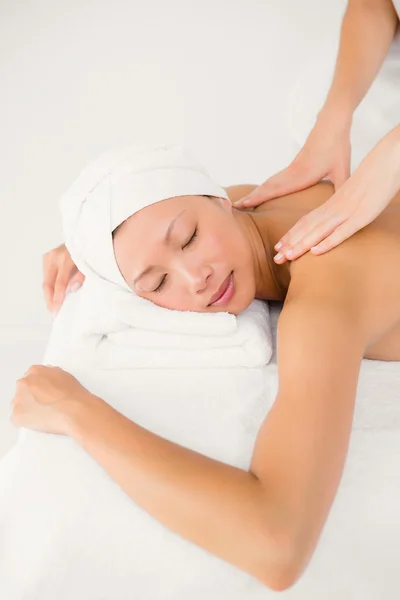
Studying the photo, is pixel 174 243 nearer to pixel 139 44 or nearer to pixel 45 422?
pixel 45 422

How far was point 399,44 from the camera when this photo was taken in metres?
2.12

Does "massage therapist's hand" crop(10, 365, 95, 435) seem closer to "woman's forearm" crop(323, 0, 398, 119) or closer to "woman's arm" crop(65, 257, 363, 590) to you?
"woman's arm" crop(65, 257, 363, 590)

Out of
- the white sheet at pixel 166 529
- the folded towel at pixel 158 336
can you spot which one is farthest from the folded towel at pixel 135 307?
the white sheet at pixel 166 529

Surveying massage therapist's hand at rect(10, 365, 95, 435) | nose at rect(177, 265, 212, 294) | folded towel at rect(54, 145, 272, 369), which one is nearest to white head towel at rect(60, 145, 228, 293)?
folded towel at rect(54, 145, 272, 369)

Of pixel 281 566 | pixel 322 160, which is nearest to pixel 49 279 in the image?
pixel 322 160

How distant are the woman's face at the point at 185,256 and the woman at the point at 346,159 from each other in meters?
0.10

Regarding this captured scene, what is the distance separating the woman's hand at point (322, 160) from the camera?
1.88 m

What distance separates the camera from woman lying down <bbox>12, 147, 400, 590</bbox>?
1192 millimetres

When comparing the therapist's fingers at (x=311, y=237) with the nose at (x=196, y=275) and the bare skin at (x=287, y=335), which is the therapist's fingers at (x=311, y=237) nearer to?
the bare skin at (x=287, y=335)

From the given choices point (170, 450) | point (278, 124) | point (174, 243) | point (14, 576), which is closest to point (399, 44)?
point (278, 124)

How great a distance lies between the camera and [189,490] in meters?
1.23

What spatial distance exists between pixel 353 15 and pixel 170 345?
3.31 ft

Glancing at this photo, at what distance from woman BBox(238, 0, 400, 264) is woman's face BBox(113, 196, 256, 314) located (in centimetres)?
10

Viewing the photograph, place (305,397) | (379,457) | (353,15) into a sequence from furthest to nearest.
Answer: (353,15) → (379,457) → (305,397)
